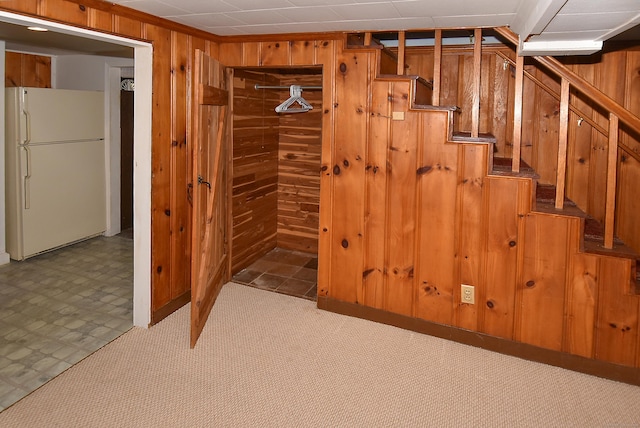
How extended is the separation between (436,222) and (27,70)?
4.80 metres

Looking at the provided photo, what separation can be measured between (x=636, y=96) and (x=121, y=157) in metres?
5.10

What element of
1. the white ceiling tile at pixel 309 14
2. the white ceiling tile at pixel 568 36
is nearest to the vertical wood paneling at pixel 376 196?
the white ceiling tile at pixel 309 14

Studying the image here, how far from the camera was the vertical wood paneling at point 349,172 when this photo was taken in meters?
3.39

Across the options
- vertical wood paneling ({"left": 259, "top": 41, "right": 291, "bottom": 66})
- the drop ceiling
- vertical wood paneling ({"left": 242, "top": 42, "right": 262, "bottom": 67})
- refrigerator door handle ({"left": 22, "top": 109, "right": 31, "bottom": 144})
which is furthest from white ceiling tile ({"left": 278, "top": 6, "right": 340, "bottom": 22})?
refrigerator door handle ({"left": 22, "top": 109, "right": 31, "bottom": 144})

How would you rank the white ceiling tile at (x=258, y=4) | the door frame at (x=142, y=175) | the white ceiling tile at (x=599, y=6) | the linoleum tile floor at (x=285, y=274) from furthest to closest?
the linoleum tile floor at (x=285, y=274) → the door frame at (x=142, y=175) → the white ceiling tile at (x=258, y=4) → the white ceiling tile at (x=599, y=6)

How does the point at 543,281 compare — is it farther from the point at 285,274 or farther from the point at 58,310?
the point at 58,310

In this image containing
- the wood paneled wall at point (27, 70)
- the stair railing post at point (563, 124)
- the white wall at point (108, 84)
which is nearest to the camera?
the stair railing post at point (563, 124)

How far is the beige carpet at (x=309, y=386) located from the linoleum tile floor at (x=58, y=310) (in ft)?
0.54

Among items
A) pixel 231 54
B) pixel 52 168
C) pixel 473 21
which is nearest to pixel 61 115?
pixel 52 168

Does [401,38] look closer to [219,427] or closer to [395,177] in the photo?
[395,177]

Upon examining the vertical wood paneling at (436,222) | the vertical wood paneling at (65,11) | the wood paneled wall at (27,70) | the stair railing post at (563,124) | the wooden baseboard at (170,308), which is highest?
the wood paneled wall at (27,70)

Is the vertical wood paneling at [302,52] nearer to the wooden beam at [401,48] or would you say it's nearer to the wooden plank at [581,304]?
the wooden beam at [401,48]

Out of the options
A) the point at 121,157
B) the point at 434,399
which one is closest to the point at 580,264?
the point at 434,399

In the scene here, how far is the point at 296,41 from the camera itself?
353 centimetres
